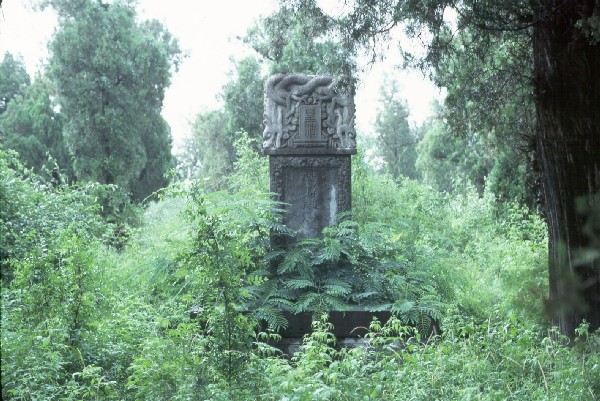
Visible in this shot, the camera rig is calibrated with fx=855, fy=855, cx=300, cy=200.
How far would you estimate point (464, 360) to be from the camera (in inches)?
233

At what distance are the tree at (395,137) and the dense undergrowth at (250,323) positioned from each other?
31482mm

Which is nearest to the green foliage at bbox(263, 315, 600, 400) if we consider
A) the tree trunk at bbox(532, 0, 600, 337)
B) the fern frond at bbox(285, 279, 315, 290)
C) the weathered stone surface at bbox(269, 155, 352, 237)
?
the tree trunk at bbox(532, 0, 600, 337)

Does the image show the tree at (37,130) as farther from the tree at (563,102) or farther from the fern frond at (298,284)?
the tree at (563,102)

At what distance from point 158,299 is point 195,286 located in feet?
12.8

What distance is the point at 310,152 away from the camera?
10.8 m

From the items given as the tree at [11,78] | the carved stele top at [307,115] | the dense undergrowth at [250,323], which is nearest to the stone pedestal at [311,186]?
the carved stele top at [307,115]

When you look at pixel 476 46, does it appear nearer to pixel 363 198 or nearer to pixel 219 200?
pixel 219 200

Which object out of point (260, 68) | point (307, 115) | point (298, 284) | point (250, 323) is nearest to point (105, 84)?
point (260, 68)

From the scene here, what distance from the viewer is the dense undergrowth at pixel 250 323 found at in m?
5.35

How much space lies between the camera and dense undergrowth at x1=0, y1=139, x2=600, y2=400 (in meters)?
5.35

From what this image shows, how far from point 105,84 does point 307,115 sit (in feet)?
50.4

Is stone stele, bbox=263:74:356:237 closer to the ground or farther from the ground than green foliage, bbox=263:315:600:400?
farther from the ground

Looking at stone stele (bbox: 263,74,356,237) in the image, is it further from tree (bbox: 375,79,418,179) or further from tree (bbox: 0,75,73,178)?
tree (bbox: 375,79,418,179)

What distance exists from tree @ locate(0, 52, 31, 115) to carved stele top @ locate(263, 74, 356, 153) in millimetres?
22809
